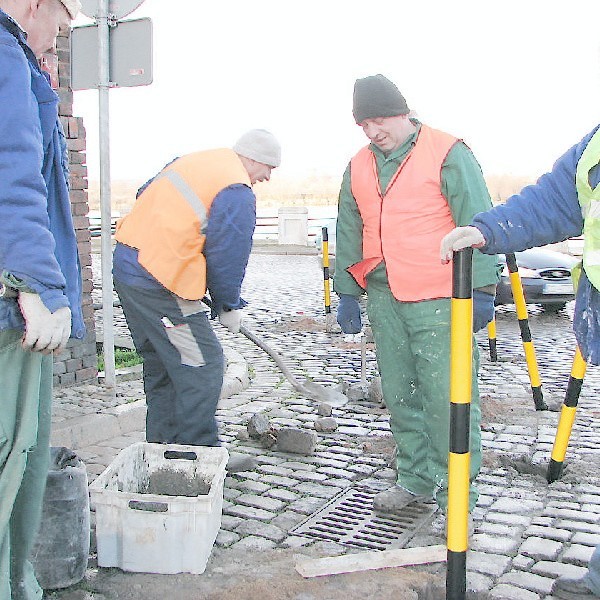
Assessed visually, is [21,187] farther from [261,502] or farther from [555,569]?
[555,569]

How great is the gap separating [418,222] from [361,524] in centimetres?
152

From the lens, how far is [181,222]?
4086 millimetres

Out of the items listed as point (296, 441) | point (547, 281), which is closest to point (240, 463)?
point (296, 441)

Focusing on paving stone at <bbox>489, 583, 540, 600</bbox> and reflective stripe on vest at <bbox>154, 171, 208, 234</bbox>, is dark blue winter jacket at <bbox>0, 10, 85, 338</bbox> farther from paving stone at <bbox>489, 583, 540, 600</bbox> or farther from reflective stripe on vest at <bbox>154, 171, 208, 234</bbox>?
paving stone at <bbox>489, 583, 540, 600</bbox>

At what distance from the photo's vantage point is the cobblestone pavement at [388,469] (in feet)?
12.3

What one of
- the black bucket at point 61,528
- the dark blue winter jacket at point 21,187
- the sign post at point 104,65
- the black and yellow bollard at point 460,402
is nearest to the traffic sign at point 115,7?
the sign post at point 104,65

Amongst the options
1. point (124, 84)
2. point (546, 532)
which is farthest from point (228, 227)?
point (124, 84)

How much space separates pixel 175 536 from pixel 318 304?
9455 millimetres

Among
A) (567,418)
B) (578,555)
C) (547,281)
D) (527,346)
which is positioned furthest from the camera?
(547,281)

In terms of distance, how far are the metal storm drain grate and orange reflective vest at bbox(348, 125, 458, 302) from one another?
1127mm

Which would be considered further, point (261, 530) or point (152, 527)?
point (261, 530)

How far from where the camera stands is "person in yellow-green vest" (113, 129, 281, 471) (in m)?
4.10

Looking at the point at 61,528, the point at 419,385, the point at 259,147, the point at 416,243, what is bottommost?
the point at 61,528

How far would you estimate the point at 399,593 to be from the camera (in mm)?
3264
